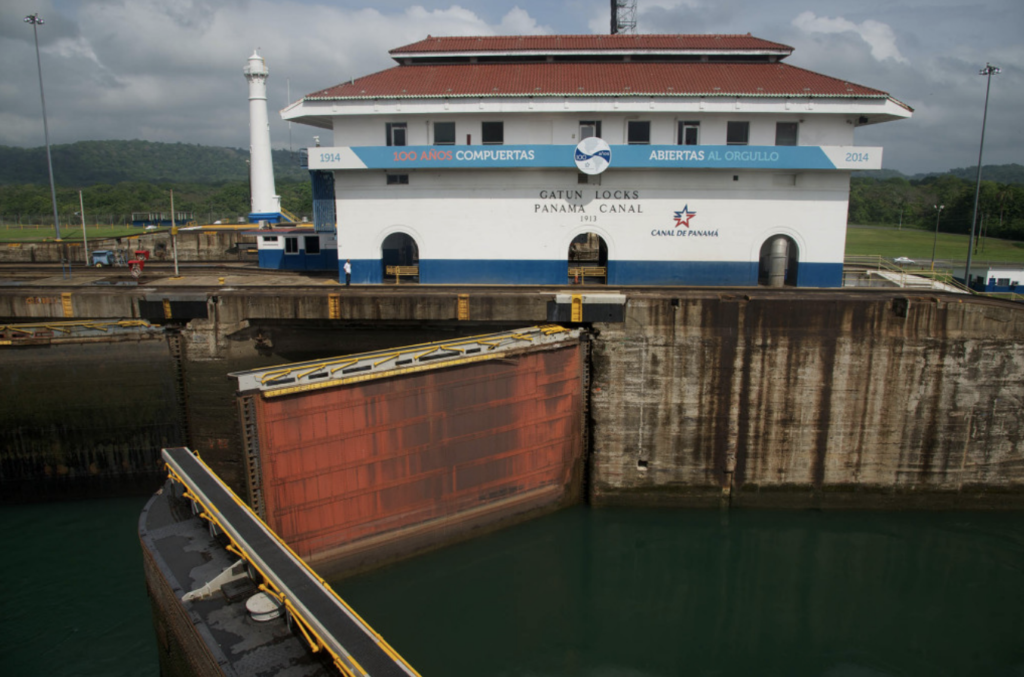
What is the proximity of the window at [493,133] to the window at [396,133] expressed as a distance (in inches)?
134

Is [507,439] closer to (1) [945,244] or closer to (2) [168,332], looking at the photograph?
(2) [168,332]

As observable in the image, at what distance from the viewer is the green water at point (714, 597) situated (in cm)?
1466

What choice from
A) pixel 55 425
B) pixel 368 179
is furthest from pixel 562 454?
pixel 55 425

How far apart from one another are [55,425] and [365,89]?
55.9 feet

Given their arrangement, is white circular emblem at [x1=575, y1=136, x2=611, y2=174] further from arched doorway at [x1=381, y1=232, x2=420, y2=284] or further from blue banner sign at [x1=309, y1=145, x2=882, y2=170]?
arched doorway at [x1=381, y1=232, x2=420, y2=284]

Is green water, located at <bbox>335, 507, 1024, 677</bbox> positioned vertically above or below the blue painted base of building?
below

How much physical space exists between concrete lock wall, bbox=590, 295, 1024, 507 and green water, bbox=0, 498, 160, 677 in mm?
13602

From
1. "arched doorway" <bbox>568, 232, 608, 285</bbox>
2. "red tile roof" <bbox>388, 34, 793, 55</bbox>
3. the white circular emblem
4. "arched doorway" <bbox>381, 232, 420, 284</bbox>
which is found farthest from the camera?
"red tile roof" <bbox>388, 34, 793, 55</bbox>

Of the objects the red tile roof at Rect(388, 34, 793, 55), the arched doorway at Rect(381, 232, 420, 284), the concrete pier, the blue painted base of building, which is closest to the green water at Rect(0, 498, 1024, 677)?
the concrete pier

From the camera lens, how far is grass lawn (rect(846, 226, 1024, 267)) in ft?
218

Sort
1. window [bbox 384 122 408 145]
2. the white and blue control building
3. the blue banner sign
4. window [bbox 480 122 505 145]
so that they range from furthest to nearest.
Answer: window [bbox 384 122 408 145] < window [bbox 480 122 505 145] < the white and blue control building < the blue banner sign

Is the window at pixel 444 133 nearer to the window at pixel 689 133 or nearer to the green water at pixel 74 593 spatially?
the window at pixel 689 133

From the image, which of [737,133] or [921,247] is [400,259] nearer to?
[737,133]

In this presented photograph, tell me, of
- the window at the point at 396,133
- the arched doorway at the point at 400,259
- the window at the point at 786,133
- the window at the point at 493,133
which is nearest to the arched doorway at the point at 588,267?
the window at the point at 493,133
